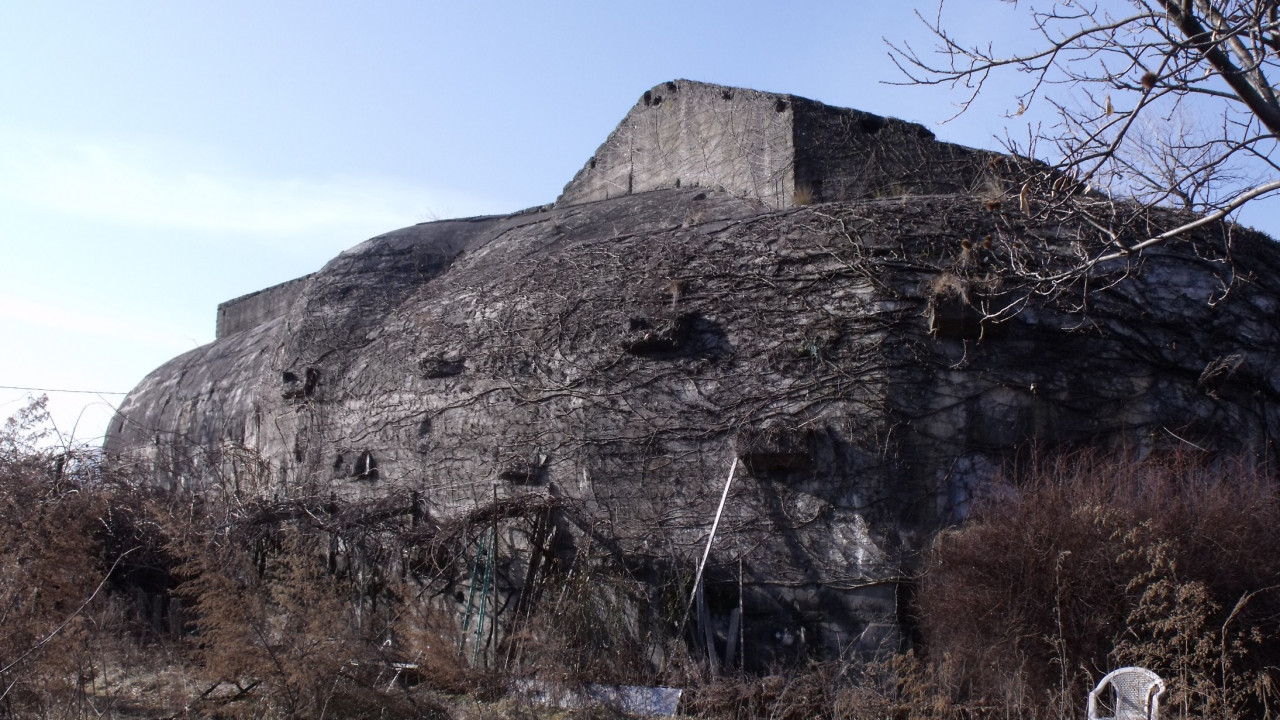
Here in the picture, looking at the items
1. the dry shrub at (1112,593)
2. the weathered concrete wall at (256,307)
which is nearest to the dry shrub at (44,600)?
the dry shrub at (1112,593)

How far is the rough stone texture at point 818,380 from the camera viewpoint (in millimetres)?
7625

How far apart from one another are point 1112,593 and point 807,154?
18.8ft

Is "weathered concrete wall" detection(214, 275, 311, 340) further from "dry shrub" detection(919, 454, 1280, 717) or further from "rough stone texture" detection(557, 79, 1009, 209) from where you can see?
"dry shrub" detection(919, 454, 1280, 717)

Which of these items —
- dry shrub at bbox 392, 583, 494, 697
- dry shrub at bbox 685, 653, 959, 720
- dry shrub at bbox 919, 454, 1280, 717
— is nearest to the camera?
dry shrub at bbox 919, 454, 1280, 717

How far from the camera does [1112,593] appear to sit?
20.5 ft

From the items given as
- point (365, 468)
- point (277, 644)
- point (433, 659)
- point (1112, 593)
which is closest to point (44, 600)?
point (277, 644)

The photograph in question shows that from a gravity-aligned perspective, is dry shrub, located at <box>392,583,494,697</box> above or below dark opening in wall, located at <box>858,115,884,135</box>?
below

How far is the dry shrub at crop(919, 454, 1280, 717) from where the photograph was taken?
587cm

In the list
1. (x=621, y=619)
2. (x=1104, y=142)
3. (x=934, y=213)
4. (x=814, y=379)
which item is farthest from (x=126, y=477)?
(x=1104, y=142)

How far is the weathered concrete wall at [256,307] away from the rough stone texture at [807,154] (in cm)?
752

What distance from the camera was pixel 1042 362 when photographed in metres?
7.88

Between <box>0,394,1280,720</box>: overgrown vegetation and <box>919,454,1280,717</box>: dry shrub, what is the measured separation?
1 centimetres

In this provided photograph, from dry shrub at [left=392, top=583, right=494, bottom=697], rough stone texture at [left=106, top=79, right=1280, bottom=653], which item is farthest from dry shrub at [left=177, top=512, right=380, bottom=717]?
rough stone texture at [left=106, top=79, right=1280, bottom=653]

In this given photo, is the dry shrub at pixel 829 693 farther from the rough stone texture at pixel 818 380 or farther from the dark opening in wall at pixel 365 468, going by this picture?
the dark opening in wall at pixel 365 468
